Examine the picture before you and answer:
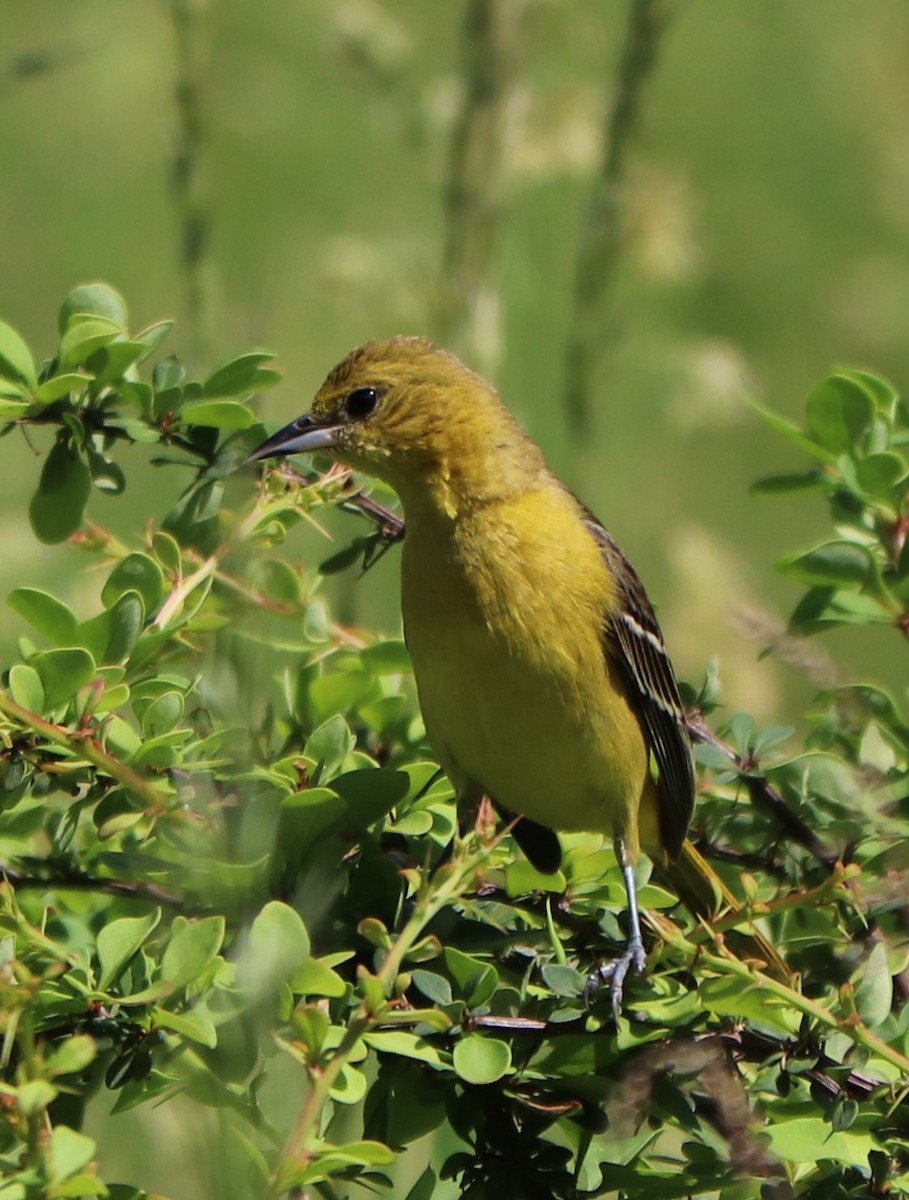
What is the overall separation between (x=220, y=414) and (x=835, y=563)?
3.53ft

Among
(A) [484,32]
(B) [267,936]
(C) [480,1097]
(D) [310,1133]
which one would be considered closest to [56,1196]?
(D) [310,1133]

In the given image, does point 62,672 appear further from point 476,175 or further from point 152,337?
point 476,175

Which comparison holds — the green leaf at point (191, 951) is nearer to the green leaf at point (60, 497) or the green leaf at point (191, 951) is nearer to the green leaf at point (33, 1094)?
the green leaf at point (33, 1094)

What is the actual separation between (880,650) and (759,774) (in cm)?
494

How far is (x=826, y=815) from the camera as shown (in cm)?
302

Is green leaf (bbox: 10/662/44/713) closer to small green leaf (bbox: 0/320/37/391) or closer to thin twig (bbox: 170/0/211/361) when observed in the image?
small green leaf (bbox: 0/320/37/391)

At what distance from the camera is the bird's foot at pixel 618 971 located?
2.55 meters

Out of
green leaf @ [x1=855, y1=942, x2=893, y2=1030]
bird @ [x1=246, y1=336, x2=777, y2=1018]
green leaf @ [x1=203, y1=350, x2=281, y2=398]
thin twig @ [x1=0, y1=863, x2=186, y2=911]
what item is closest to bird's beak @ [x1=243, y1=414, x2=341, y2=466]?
bird @ [x1=246, y1=336, x2=777, y2=1018]

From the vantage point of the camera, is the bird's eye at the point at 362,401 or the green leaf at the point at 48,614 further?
the bird's eye at the point at 362,401

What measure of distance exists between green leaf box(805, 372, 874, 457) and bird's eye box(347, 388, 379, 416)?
1.08m

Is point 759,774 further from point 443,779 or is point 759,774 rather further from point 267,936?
point 267,936

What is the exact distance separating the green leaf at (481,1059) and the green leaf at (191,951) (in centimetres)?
34

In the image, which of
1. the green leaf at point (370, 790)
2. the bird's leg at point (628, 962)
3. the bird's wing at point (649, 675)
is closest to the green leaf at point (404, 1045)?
the bird's leg at point (628, 962)

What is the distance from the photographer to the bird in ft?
11.9
